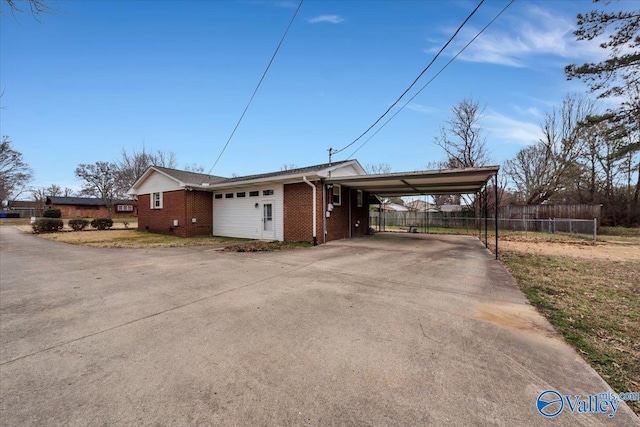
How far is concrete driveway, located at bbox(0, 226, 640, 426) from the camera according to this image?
193 centimetres

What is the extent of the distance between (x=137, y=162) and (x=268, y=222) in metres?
33.6

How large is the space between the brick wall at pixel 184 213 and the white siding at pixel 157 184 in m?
0.34

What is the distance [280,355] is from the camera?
272 cm

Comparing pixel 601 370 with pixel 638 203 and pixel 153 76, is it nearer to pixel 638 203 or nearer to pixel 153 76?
pixel 153 76

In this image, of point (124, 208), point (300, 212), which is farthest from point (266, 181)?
point (124, 208)

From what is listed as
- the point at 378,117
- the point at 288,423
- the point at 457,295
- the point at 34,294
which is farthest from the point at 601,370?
the point at 378,117

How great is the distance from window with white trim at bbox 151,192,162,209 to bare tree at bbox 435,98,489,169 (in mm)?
25400

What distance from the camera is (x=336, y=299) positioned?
14.9ft

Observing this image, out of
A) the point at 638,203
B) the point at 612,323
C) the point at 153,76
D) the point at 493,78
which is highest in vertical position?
the point at 153,76

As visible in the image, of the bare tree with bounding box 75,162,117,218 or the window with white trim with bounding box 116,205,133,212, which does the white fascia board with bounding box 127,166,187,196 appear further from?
the window with white trim with bounding box 116,205,133,212

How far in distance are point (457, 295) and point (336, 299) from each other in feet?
7.28

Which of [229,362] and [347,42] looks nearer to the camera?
[229,362]

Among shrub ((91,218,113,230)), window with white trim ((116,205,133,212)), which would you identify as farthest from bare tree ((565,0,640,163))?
window with white trim ((116,205,133,212))

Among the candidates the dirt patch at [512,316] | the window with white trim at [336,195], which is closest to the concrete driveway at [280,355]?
the dirt patch at [512,316]
